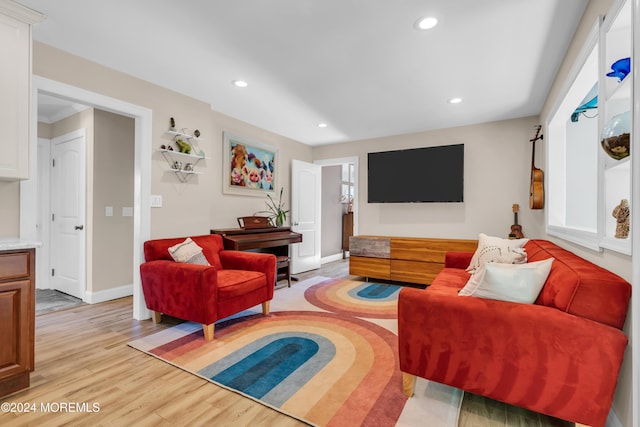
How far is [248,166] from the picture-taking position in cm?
433

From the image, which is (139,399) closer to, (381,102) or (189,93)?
(189,93)

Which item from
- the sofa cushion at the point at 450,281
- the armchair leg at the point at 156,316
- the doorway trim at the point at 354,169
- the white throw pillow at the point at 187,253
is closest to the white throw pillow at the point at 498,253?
the sofa cushion at the point at 450,281

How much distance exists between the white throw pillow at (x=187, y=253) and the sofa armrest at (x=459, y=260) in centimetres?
254

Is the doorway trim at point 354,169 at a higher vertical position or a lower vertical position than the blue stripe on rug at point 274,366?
higher

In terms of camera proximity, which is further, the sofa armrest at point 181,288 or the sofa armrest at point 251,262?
the sofa armrest at point 251,262

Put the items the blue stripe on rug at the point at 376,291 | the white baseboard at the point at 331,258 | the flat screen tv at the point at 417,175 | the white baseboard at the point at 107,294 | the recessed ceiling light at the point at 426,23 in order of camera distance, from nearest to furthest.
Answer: the recessed ceiling light at the point at 426,23 → the white baseboard at the point at 107,294 → the blue stripe on rug at the point at 376,291 → the flat screen tv at the point at 417,175 → the white baseboard at the point at 331,258

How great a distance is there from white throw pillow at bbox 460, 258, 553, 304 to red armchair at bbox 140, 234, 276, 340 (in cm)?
190

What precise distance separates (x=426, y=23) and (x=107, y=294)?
4185 mm

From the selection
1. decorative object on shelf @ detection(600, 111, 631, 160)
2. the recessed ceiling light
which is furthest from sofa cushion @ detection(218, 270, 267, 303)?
decorative object on shelf @ detection(600, 111, 631, 160)

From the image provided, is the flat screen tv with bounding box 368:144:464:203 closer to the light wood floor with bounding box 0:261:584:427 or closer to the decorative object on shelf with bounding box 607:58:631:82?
the decorative object on shelf with bounding box 607:58:631:82

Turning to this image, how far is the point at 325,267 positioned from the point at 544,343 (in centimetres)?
449

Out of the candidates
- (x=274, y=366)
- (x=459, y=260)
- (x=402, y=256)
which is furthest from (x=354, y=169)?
(x=274, y=366)

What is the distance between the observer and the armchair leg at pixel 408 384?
65.9 inches

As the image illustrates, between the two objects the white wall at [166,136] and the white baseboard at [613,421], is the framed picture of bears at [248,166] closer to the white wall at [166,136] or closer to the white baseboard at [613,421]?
the white wall at [166,136]
